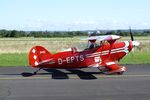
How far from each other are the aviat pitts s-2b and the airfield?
18.5 inches

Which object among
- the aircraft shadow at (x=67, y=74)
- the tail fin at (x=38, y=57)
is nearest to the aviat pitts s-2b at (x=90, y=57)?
the tail fin at (x=38, y=57)

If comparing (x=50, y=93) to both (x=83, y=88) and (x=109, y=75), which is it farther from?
(x=109, y=75)

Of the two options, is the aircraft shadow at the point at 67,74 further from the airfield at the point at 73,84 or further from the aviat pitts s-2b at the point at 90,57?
the aviat pitts s-2b at the point at 90,57

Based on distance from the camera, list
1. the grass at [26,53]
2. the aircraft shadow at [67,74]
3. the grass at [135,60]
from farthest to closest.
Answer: the grass at [26,53]
the grass at [135,60]
the aircraft shadow at [67,74]

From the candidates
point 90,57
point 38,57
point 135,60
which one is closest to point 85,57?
point 90,57

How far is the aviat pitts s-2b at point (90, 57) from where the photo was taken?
765 inches

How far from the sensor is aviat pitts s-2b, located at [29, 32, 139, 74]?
63.7 ft

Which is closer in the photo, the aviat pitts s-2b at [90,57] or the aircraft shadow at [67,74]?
the aircraft shadow at [67,74]

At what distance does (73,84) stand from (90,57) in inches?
152

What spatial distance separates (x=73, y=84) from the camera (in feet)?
54.0

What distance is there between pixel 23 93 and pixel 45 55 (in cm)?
542

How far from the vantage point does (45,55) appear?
64.2ft

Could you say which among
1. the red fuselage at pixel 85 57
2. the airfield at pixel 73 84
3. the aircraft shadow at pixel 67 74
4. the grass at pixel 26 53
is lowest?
the grass at pixel 26 53

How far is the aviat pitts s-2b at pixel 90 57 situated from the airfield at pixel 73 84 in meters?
0.47
